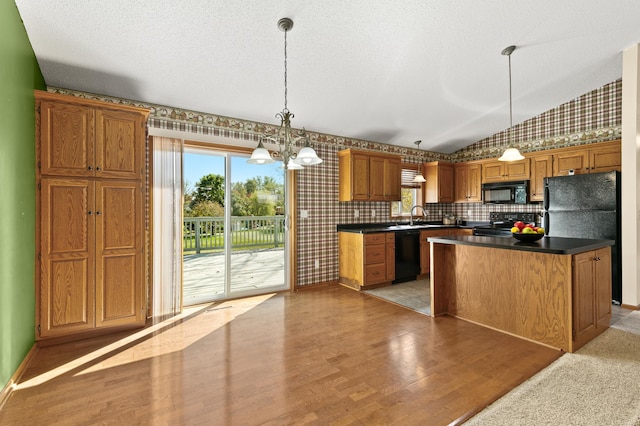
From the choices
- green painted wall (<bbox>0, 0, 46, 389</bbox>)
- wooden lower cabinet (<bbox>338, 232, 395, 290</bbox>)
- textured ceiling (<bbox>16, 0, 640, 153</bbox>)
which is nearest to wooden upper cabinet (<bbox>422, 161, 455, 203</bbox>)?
textured ceiling (<bbox>16, 0, 640, 153</bbox>)

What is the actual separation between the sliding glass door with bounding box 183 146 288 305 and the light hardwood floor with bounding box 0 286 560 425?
1.08 m

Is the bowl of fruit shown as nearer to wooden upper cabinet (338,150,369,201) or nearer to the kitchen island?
the kitchen island

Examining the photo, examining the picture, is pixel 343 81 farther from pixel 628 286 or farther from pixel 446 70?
pixel 628 286

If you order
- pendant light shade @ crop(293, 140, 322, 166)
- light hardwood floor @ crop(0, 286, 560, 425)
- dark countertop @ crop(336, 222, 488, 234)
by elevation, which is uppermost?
pendant light shade @ crop(293, 140, 322, 166)

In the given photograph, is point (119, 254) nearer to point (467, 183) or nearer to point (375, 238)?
point (375, 238)

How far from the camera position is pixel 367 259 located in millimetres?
4574

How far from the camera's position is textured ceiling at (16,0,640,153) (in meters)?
2.45

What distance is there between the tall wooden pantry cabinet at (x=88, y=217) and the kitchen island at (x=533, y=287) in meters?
3.16

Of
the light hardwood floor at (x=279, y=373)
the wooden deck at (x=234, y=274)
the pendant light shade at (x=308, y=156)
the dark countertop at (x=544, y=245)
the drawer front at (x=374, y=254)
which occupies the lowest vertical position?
the light hardwood floor at (x=279, y=373)

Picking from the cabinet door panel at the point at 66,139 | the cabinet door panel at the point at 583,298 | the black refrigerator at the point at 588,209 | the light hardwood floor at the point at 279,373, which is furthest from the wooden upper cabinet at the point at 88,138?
the black refrigerator at the point at 588,209

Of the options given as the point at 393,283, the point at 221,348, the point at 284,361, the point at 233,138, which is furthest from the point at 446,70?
the point at 221,348

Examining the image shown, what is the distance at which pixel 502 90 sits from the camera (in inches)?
169

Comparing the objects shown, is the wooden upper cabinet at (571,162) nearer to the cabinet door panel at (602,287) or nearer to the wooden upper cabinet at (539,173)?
the wooden upper cabinet at (539,173)

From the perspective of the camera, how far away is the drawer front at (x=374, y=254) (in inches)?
180
